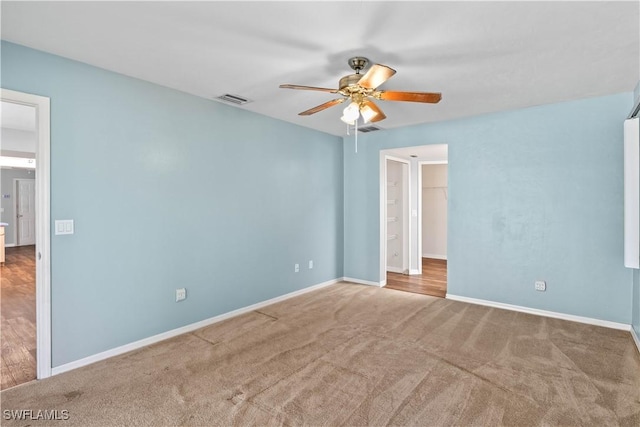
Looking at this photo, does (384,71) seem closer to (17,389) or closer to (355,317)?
(355,317)

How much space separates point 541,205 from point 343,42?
3146mm

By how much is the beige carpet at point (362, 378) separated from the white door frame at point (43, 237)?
243 millimetres

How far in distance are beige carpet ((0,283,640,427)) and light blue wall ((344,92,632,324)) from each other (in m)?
0.53

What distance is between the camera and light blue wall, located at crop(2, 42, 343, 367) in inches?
104

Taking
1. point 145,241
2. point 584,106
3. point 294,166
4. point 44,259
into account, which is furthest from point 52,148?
point 584,106

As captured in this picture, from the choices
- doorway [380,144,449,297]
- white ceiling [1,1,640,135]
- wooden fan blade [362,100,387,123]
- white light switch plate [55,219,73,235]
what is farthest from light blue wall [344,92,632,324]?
white light switch plate [55,219,73,235]

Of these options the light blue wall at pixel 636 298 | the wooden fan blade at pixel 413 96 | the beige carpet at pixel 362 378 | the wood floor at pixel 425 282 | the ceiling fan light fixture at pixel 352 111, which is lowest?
the beige carpet at pixel 362 378

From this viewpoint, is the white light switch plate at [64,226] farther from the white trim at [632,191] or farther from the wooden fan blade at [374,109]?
the white trim at [632,191]

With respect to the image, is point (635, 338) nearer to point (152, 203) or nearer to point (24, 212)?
point (152, 203)

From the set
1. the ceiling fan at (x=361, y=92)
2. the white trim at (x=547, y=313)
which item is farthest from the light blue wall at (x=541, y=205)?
the ceiling fan at (x=361, y=92)

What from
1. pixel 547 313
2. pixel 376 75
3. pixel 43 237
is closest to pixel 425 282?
pixel 547 313

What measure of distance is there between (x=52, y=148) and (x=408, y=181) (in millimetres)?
5435

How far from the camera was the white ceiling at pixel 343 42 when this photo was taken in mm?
1991

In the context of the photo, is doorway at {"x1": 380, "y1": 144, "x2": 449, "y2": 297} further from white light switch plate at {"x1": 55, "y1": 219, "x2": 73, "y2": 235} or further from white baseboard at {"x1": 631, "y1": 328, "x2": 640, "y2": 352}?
white light switch plate at {"x1": 55, "y1": 219, "x2": 73, "y2": 235}
